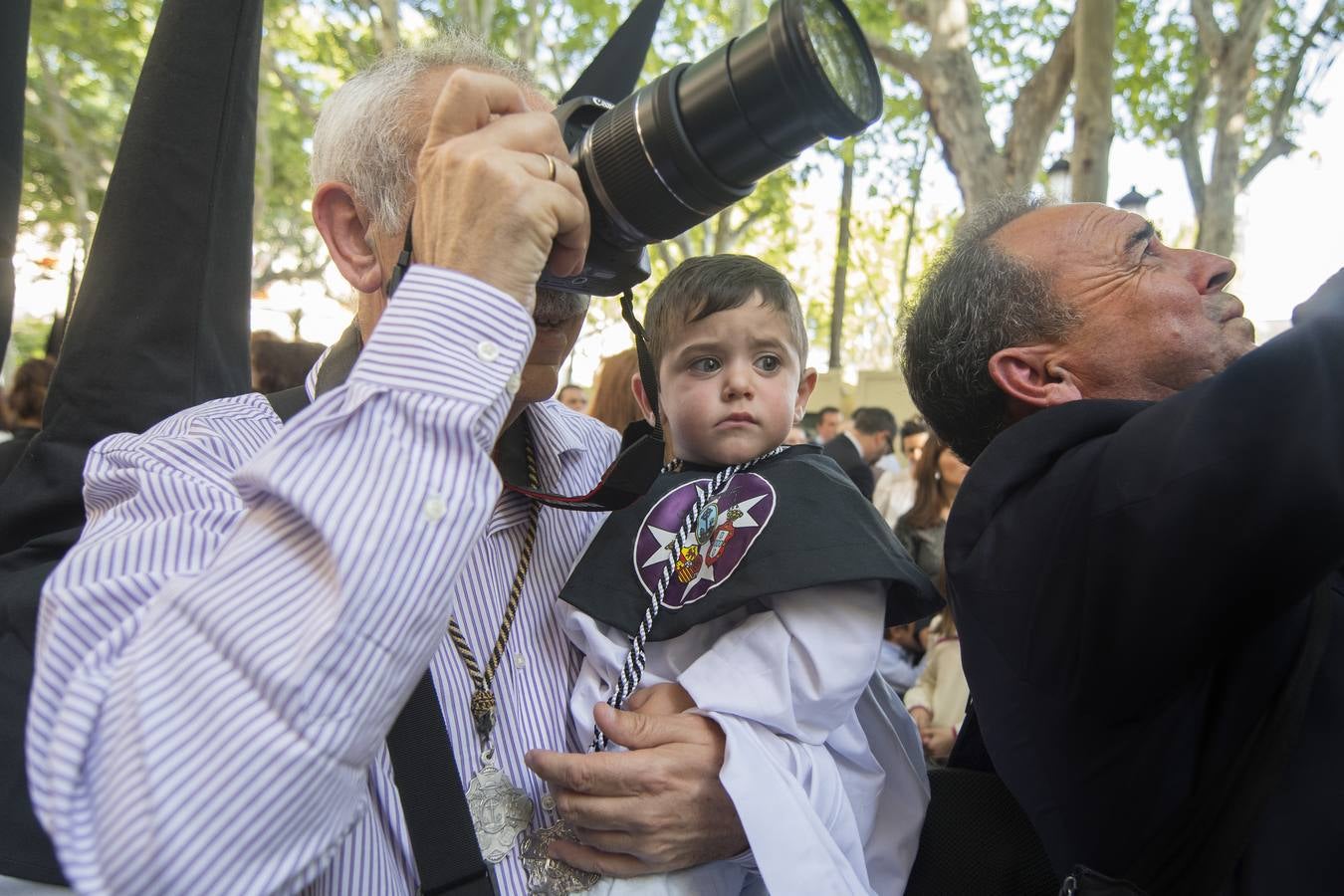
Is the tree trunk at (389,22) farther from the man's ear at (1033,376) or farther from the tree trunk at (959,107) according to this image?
the man's ear at (1033,376)

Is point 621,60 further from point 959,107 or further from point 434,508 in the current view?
point 959,107

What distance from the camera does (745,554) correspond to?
5.00 ft

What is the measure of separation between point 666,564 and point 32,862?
934mm

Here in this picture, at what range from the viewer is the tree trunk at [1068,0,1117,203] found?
650 cm

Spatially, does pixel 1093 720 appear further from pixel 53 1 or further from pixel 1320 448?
pixel 53 1

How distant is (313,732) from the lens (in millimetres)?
997

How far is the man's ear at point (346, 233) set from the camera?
63.4 inches

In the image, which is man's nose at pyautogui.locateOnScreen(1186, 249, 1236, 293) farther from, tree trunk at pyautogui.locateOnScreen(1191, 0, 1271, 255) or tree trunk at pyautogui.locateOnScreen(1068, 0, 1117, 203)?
tree trunk at pyautogui.locateOnScreen(1191, 0, 1271, 255)

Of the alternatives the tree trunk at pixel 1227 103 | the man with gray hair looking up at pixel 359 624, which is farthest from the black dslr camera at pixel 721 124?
the tree trunk at pixel 1227 103

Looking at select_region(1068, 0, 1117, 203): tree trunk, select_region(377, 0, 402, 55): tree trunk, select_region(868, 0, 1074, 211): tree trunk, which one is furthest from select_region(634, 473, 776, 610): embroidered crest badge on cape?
select_region(377, 0, 402, 55): tree trunk

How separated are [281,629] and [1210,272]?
1.64 meters

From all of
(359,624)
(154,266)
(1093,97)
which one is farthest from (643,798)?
(1093,97)

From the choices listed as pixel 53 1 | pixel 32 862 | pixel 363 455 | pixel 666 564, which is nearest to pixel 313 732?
pixel 363 455

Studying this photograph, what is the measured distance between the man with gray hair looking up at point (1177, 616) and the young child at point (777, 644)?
0.63ft
